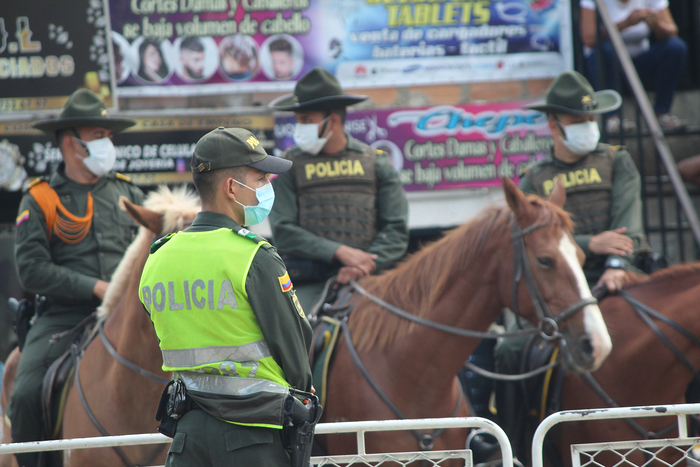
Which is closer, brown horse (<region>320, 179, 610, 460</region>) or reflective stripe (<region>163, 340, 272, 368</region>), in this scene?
reflective stripe (<region>163, 340, 272, 368</region>)

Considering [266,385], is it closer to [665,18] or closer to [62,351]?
[62,351]

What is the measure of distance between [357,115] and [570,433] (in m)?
3.96

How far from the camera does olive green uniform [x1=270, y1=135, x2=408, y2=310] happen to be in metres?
4.45

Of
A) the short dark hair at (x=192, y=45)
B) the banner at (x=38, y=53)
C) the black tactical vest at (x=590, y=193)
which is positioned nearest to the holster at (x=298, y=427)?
the black tactical vest at (x=590, y=193)

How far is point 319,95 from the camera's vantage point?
4.75 metres

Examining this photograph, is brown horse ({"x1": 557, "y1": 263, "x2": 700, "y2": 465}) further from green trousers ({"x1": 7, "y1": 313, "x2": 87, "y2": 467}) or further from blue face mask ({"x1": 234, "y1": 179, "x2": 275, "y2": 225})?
green trousers ({"x1": 7, "y1": 313, "x2": 87, "y2": 467})

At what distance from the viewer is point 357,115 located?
6.93 m

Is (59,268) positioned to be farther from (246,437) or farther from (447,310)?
(246,437)

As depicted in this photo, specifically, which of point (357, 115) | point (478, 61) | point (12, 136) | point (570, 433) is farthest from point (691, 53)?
point (12, 136)

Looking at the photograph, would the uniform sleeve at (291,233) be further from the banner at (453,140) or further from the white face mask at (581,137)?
the banner at (453,140)

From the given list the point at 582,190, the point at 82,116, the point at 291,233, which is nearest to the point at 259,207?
the point at 291,233

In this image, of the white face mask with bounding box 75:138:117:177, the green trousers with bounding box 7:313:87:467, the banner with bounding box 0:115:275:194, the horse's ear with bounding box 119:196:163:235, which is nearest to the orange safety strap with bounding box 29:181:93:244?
the white face mask with bounding box 75:138:117:177

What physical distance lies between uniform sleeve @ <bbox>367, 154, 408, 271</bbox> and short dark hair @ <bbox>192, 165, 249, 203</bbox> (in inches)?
92.9

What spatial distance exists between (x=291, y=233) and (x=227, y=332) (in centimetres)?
247
